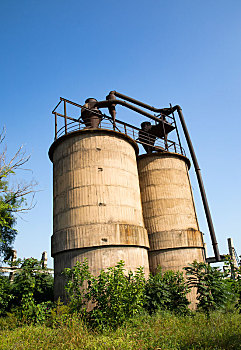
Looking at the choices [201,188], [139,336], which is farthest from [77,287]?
[201,188]

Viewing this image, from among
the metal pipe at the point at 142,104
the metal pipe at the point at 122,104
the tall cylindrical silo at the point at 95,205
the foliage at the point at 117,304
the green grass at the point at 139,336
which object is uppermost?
the metal pipe at the point at 142,104

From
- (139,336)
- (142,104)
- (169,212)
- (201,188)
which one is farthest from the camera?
Answer: (142,104)

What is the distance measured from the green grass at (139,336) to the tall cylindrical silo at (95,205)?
12.6 feet

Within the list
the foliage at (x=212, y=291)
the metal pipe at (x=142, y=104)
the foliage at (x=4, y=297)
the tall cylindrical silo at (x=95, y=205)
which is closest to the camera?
the foliage at (x=212, y=291)

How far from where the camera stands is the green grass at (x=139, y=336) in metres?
7.75

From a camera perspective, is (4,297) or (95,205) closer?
(4,297)

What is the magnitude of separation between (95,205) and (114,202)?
1041mm

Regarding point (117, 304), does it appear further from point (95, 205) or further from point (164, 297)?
point (95, 205)

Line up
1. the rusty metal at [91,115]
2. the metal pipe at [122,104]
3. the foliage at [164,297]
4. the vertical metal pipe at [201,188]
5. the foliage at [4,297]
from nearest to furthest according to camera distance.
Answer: the foliage at [164,297] → the foliage at [4,297] → the rusty metal at [91,115] → the metal pipe at [122,104] → the vertical metal pipe at [201,188]

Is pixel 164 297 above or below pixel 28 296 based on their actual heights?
below

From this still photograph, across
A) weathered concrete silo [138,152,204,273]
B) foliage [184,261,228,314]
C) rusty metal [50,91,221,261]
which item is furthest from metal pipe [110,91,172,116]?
foliage [184,261,228,314]

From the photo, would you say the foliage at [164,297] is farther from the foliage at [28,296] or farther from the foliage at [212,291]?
the foliage at [28,296]

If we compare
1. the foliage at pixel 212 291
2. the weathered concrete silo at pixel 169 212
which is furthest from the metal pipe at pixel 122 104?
Answer: the foliage at pixel 212 291

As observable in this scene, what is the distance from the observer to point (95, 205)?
563 inches
